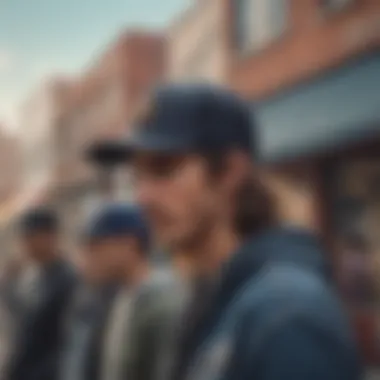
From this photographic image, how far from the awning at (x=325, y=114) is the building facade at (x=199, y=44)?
32 centimetres

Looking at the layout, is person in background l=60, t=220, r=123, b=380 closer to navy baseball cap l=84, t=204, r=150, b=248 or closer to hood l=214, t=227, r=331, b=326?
navy baseball cap l=84, t=204, r=150, b=248

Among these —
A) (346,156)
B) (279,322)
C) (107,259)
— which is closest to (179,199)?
(279,322)

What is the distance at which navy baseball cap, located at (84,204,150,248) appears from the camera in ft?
6.45

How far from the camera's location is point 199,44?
452 centimetres

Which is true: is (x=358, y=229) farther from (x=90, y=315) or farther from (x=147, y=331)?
(x=147, y=331)

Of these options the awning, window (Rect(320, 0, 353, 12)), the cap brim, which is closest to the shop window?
the awning

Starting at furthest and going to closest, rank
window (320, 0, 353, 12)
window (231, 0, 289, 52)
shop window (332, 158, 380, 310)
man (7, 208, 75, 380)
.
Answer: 1. window (231, 0, 289, 52)
2. window (320, 0, 353, 12)
3. shop window (332, 158, 380, 310)
4. man (7, 208, 75, 380)

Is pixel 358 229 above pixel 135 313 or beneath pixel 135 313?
beneath

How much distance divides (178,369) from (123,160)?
195 millimetres

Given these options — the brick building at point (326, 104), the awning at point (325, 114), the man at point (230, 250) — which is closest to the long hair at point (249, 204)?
the man at point (230, 250)

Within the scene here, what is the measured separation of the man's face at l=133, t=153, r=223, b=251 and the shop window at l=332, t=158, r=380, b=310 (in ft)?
9.75

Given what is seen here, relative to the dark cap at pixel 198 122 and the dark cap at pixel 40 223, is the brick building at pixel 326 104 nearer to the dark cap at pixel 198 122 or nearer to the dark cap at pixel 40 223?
the dark cap at pixel 40 223

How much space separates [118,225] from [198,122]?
1112 mm

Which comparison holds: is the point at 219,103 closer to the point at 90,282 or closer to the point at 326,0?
the point at 90,282
